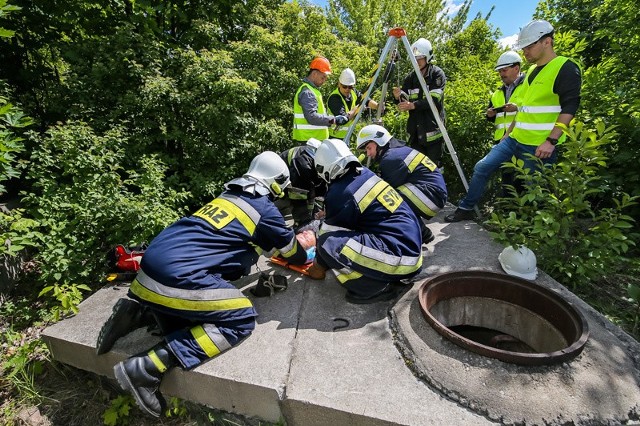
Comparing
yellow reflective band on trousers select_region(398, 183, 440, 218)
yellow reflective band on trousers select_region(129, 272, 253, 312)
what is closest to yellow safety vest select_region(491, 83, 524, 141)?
yellow reflective band on trousers select_region(398, 183, 440, 218)

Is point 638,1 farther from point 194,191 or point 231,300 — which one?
point 194,191

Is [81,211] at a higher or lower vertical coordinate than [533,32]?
lower

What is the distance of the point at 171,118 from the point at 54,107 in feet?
5.09

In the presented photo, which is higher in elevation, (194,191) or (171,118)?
(171,118)

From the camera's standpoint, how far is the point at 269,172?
315cm

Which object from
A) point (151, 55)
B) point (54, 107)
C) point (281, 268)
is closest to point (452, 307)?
point (281, 268)

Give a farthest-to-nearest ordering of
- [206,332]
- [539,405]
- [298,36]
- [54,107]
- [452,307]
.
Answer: [298,36]
[54,107]
[452,307]
[206,332]
[539,405]

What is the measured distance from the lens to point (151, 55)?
516 centimetres

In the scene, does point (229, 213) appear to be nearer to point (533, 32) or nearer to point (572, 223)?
point (572, 223)

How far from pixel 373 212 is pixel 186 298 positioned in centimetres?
165

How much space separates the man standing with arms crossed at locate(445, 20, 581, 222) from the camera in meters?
3.38

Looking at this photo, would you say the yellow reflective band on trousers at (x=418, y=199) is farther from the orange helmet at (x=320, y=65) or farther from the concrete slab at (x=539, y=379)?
the orange helmet at (x=320, y=65)

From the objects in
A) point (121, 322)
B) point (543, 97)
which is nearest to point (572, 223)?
point (543, 97)

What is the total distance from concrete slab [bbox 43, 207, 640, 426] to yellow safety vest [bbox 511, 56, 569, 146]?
1579 millimetres
